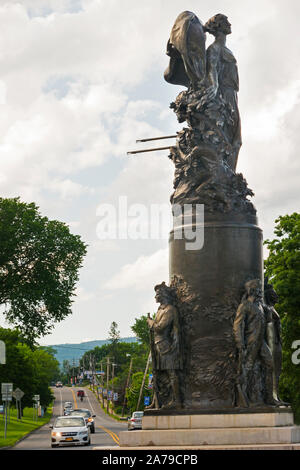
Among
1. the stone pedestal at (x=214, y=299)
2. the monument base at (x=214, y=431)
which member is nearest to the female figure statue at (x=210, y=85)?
the stone pedestal at (x=214, y=299)

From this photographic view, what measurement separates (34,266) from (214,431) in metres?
35.5

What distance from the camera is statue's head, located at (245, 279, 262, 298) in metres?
13.2

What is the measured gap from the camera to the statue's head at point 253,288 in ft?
43.2

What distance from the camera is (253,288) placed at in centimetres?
1317

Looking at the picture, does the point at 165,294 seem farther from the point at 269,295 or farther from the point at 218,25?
the point at 218,25

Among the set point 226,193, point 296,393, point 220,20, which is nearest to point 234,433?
point 226,193

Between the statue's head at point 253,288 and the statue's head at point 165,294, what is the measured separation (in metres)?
1.27

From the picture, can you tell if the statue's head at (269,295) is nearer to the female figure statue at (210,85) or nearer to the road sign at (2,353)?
the female figure statue at (210,85)

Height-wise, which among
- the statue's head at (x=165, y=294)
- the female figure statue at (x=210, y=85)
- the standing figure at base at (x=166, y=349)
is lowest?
the standing figure at base at (x=166, y=349)

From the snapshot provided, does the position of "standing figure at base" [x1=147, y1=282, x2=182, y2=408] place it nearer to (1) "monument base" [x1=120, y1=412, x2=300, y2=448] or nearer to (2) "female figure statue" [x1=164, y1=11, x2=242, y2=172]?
(1) "monument base" [x1=120, y1=412, x2=300, y2=448]

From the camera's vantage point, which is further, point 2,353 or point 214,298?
point 2,353

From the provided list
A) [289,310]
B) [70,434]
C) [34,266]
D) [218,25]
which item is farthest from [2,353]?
[218,25]
